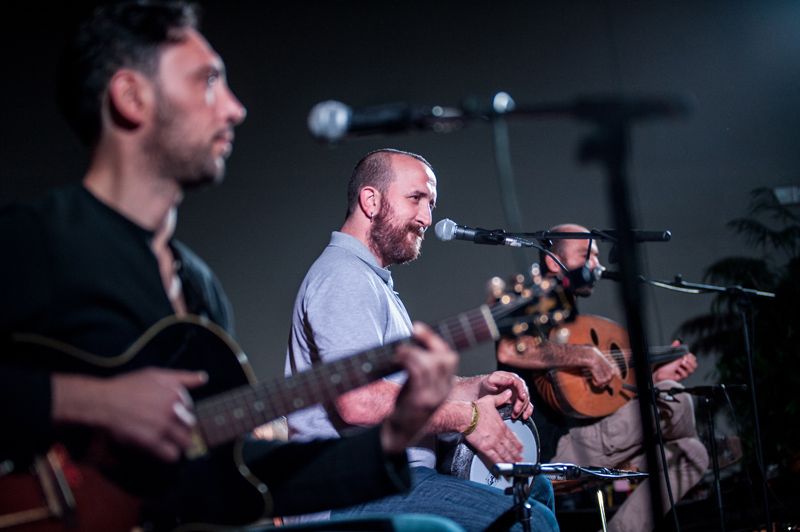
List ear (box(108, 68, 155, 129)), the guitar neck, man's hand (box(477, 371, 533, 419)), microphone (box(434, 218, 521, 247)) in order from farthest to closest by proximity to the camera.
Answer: microphone (box(434, 218, 521, 247)) → man's hand (box(477, 371, 533, 419)) → ear (box(108, 68, 155, 129)) → the guitar neck

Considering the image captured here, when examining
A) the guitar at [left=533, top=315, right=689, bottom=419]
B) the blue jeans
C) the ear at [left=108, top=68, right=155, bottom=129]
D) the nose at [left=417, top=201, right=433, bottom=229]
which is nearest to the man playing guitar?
the ear at [left=108, top=68, right=155, bottom=129]

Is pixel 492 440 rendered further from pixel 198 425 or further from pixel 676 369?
pixel 676 369

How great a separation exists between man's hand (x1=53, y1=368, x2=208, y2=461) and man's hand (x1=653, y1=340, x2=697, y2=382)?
3.99 m

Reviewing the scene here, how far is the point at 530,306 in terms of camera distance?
5.41 feet

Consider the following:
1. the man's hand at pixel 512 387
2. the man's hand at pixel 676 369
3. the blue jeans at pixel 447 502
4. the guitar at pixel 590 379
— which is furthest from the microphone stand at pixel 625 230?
the man's hand at pixel 676 369

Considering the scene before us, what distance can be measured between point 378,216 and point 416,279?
2205 millimetres

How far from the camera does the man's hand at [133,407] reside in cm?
126

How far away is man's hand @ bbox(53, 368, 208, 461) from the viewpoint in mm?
1260

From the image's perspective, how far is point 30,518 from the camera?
122 cm

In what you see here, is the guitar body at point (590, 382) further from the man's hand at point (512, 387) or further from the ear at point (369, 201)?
the ear at point (369, 201)

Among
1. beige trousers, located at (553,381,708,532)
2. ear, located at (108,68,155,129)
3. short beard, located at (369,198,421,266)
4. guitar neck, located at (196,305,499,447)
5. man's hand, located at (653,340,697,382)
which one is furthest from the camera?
man's hand, located at (653,340,697,382)

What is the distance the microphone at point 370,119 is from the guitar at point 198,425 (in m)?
0.40

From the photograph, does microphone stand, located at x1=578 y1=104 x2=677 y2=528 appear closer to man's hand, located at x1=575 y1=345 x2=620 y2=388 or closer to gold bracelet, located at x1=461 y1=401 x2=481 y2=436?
gold bracelet, located at x1=461 y1=401 x2=481 y2=436

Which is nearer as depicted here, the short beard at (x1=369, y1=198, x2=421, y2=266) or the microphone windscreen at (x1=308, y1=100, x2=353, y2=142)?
the microphone windscreen at (x1=308, y1=100, x2=353, y2=142)
